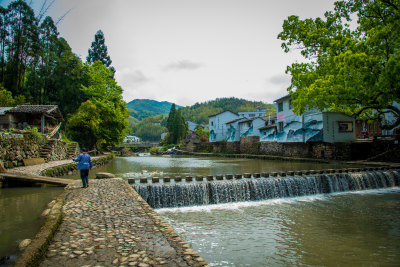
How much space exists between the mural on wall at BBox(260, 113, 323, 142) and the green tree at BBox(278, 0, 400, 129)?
4.51 m

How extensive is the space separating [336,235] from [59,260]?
702 cm

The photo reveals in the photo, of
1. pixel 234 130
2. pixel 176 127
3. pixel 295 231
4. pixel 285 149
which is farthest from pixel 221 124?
pixel 295 231

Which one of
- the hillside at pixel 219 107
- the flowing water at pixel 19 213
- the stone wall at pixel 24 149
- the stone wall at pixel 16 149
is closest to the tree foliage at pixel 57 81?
the stone wall at pixel 24 149

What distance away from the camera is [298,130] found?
97.7ft

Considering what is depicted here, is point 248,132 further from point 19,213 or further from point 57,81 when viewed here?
point 19,213

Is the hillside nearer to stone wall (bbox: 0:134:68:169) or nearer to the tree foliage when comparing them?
the tree foliage

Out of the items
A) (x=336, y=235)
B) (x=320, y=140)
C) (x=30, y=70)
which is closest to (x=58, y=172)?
(x=336, y=235)

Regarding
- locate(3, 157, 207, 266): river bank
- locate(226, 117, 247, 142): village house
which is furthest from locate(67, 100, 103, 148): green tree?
locate(226, 117, 247, 142): village house

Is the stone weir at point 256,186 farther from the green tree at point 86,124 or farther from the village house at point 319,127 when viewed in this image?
the green tree at point 86,124

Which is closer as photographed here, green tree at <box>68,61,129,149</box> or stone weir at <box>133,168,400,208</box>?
stone weir at <box>133,168,400,208</box>

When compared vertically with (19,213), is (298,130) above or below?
above

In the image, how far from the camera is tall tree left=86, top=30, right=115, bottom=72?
43344mm

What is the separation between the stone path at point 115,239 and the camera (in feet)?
12.3

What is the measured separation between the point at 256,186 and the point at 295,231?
523 cm
